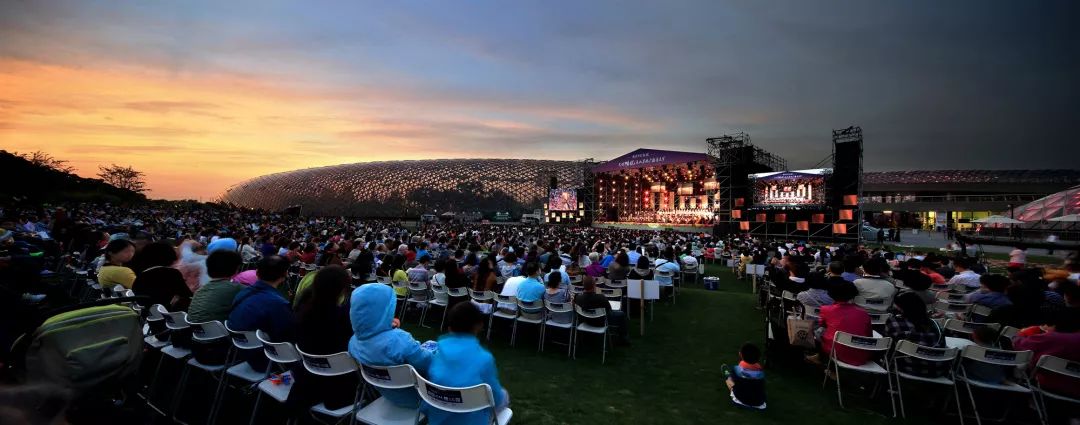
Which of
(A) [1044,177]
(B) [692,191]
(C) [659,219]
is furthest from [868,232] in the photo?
(A) [1044,177]

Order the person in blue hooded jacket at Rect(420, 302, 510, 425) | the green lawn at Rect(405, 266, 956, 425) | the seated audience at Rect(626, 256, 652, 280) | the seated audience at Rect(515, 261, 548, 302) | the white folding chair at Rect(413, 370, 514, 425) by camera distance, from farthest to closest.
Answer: the seated audience at Rect(626, 256, 652, 280) < the seated audience at Rect(515, 261, 548, 302) < the green lawn at Rect(405, 266, 956, 425) < the person in blue hooded jacket at Rect(420, 302, 510, 425) < the white folding chair at Rect(413, 370, 514, 425)

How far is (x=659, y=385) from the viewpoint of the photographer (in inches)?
207

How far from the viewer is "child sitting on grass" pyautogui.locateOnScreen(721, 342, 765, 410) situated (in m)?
4.60

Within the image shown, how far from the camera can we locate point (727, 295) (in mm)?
10766

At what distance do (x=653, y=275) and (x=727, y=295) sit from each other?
2.47 m

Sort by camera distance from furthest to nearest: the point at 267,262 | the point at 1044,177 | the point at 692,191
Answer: the point at 1044,177
the point at 692,191
the point at 267,262

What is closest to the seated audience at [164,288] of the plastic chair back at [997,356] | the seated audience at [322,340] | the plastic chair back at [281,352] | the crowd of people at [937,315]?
the plastic chair back at [281,352]

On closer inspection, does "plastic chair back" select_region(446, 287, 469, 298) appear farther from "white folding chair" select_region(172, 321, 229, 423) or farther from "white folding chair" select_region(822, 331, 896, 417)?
"white folding chair" select_region(822, 331, 896, 417)

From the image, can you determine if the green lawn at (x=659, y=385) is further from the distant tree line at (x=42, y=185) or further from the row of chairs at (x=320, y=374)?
the distant tree line at (x=42, y=185)

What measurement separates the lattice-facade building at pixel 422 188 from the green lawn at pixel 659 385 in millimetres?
75978

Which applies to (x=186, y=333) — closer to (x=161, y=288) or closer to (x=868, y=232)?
(x=161, y=288)

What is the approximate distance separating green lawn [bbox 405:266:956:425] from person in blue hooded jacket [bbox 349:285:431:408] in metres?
1.64

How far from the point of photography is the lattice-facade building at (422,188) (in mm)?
86375

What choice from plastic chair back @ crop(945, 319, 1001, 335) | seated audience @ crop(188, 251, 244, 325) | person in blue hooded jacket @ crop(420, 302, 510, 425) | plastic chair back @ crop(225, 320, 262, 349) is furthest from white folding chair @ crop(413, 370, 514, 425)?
plastic chair back @ crop(945, 319, 1001, 335)
